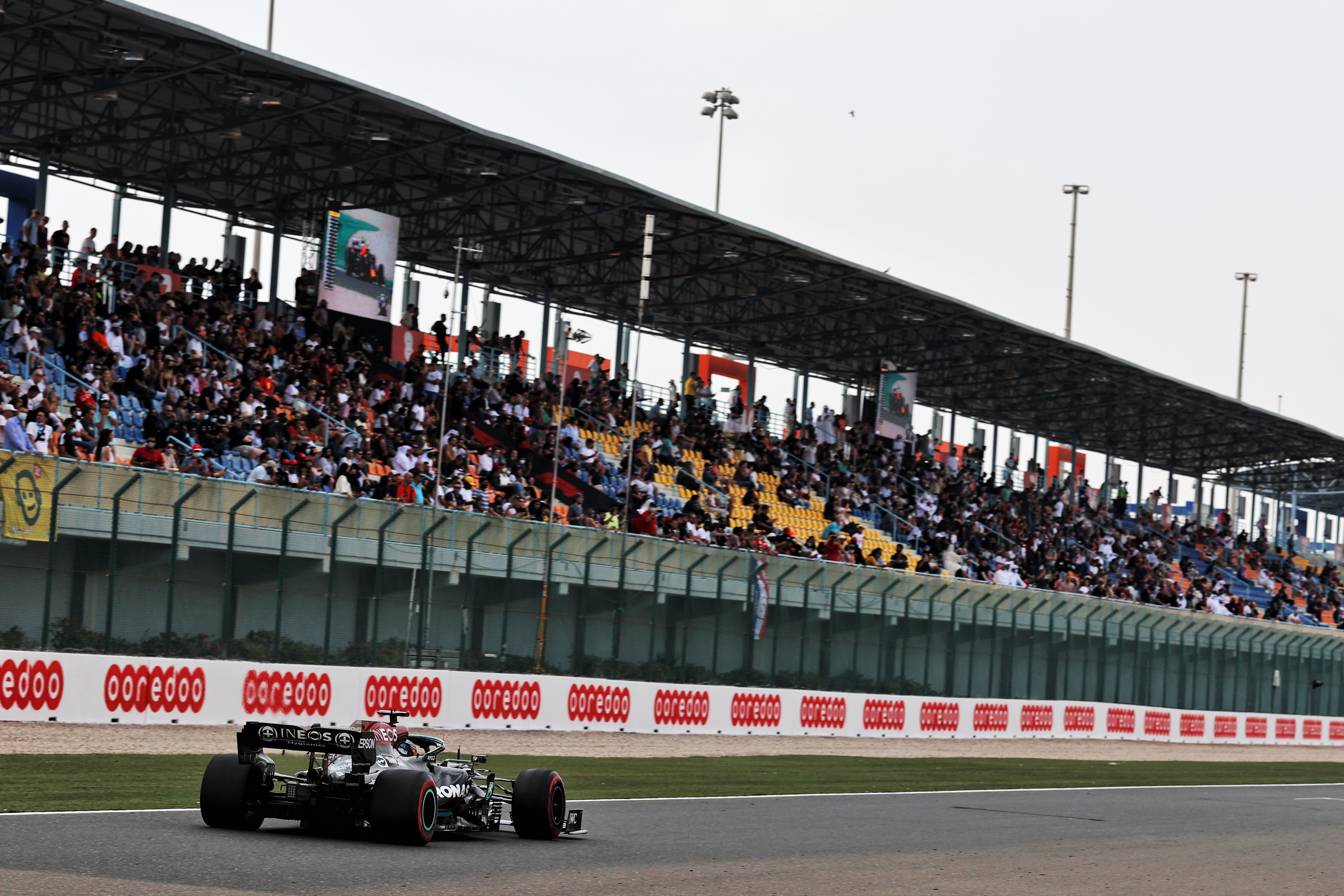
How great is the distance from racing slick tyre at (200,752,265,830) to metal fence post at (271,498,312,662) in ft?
38.7

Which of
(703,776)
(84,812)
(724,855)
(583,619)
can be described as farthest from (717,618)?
(84,812)

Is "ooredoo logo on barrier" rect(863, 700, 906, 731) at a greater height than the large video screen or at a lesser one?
lesser

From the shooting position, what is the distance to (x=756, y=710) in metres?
32.4

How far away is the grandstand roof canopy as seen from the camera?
3142 cm

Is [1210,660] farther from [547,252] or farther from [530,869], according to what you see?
[530,869]

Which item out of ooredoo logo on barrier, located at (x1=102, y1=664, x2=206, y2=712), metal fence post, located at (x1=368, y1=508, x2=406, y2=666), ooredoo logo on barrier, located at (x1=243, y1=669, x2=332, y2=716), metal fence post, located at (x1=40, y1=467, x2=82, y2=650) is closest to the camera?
metal fence post, located at (x1=40, y1=467, x2=82, y2=650)

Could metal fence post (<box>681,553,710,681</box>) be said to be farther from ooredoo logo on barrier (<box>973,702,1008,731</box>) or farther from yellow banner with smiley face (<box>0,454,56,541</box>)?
yellow banner with smiley face (<box>0,454,56,541</box>)

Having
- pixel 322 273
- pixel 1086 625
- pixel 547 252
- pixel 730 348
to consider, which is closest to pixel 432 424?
pixel 322 273

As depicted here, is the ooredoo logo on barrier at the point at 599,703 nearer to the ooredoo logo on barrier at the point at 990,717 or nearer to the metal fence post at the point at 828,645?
the metal fence post at the point at 828,645

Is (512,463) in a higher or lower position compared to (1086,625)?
higher

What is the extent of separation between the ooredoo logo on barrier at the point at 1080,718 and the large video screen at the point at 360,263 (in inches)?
775

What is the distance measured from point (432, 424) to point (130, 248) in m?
6.99

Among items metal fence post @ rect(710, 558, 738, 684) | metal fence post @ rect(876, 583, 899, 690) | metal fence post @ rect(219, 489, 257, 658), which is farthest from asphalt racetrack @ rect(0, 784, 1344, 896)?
metal fence post @ rect(876, 583, 899, 690)

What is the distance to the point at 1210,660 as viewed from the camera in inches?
1902
